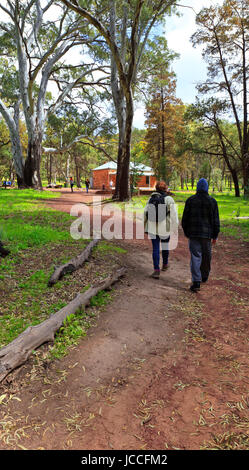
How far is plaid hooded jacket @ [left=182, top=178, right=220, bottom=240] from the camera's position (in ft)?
16.6

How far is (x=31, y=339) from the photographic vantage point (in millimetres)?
3209

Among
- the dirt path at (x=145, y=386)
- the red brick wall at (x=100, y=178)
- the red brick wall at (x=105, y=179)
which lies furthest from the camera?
the red brick wall at (x=100, y=178)

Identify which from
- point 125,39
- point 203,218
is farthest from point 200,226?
point 125,39

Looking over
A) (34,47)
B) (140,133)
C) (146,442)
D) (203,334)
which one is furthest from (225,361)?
(140,133)

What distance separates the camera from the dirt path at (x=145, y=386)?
7.09 feet

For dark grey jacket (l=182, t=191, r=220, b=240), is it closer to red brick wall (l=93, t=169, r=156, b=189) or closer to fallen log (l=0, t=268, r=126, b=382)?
fallen log (l=0, t=268, r=126, b=382)

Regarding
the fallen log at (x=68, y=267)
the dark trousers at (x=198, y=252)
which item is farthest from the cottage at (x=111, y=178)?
the dark trousers at (x=198, y=252)

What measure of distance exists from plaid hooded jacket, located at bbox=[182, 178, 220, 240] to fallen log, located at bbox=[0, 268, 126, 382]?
7.79 feet

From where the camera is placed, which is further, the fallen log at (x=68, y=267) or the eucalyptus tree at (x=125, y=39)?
the eucalyptus tree at (x=125, y=39)

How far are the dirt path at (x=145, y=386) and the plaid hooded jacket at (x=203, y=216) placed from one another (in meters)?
1.31

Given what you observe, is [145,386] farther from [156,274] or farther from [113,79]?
[113,79]

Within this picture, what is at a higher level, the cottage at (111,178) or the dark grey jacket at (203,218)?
the cottage at (111,178)

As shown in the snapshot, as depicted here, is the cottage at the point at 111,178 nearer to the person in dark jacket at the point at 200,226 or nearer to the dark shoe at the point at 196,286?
the person in dark jacket at the point at 200,226

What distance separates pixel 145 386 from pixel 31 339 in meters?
1.45
